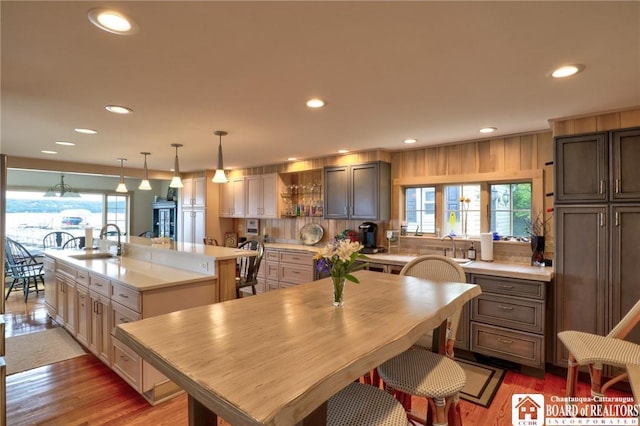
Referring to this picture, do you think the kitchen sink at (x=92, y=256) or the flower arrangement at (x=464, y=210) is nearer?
the flower arrangement at (x=464, y=210)

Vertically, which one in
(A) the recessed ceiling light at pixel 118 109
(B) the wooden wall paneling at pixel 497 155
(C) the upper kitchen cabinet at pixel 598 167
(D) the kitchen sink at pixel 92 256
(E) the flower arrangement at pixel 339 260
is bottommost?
(D) the kitchen sink at pixel 92 256

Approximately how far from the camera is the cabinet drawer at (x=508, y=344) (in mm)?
2838

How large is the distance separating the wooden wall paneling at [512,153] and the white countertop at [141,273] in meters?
3.28

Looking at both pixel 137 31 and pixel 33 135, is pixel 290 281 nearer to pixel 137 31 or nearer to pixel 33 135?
pixel 33 135

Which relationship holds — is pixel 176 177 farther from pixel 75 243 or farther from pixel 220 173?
pixel 75 243

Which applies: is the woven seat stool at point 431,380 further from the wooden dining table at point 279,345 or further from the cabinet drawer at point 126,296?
the cabinet drawer at point 126,296

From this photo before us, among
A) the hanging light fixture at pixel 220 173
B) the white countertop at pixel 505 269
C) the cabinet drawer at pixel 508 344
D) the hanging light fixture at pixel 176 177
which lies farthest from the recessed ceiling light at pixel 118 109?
the cabinet drawer at pixel 508 344

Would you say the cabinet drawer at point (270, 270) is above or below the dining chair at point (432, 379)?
below

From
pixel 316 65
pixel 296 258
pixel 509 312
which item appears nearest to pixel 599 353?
pixel 509 312

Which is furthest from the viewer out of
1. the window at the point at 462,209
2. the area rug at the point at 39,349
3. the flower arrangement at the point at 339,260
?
the window at the point at 462,209

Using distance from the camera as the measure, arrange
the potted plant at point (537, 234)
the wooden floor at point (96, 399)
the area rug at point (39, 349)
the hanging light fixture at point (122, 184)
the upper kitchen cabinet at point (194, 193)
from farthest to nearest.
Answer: the upper kitchen cabinet at point (194, 193)
the hanging light fixture at point (122, 184)
the potted plant at point (537, 234)
the area rug at point (39, 349)
the wooden floor at point (96, 399)

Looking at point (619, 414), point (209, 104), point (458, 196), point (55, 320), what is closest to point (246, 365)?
point (209, 104)

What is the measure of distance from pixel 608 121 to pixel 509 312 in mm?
1781

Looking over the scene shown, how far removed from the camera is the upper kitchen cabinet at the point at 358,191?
424cm
